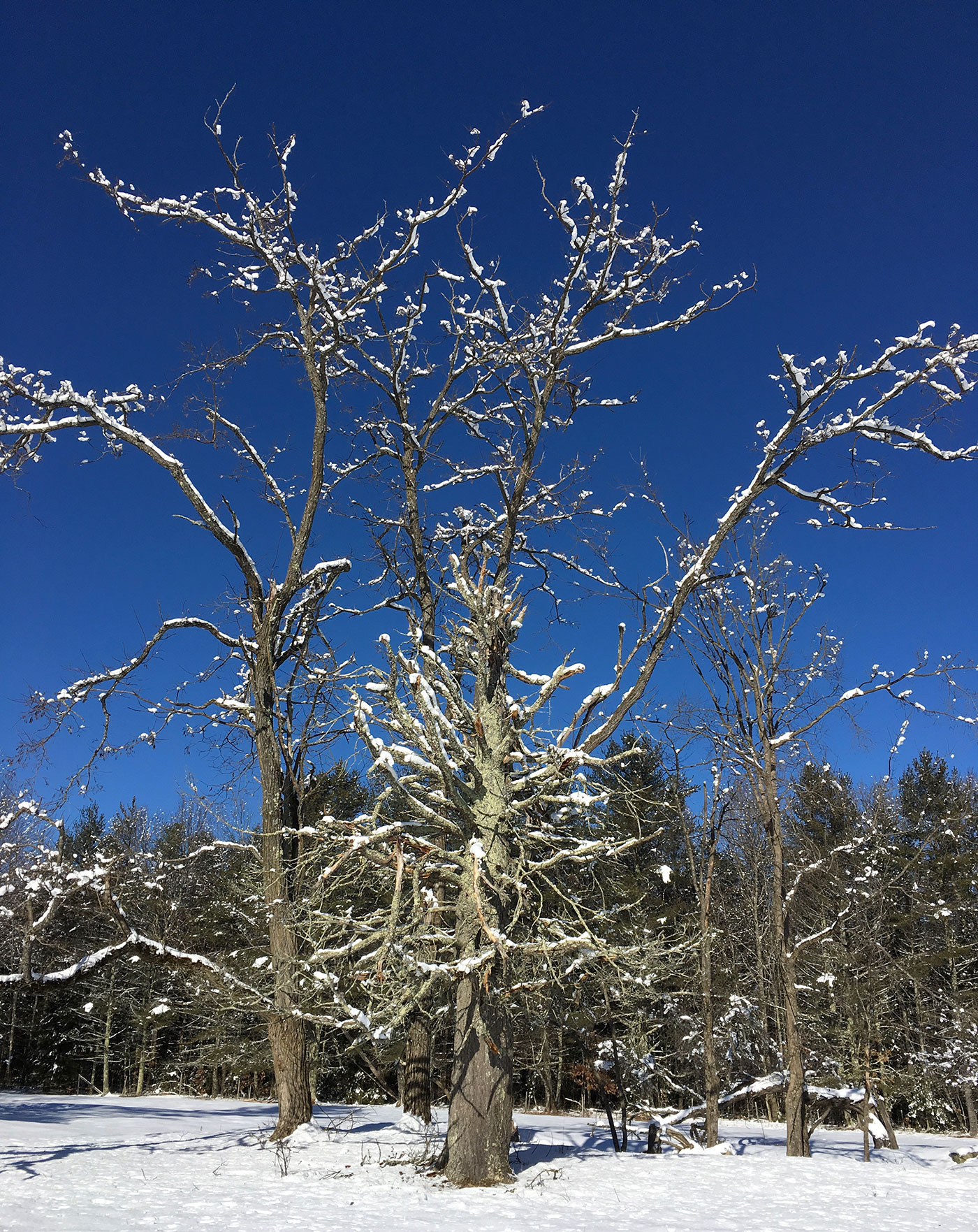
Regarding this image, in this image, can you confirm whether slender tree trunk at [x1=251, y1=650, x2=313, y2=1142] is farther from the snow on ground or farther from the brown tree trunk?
the brown tree trunk

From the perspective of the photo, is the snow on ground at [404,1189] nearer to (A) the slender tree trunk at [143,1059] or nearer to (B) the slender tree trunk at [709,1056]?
(B) the slender tree trunk at [709,1056]

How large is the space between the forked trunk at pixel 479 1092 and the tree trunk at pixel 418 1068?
12.7 ft

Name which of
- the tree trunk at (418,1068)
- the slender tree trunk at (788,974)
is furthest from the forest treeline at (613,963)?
the slender tree trunk at (788,974)

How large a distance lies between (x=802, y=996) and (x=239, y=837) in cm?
1304

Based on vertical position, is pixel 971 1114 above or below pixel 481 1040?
below

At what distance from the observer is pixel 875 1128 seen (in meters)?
13.7

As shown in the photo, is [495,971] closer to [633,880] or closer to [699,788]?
[699,788]

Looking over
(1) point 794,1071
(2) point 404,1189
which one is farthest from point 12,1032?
(1) point 794,1071

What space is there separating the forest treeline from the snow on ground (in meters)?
1.19

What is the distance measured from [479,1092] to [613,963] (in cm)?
169

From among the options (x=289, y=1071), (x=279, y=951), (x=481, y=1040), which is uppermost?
(x=279, y=951)

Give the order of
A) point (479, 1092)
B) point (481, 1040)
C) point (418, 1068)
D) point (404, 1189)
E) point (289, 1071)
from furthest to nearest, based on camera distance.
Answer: point (418, 1068) < point (289, 1071) < point (481, 1040) < point (479, 1092) < point (404, 1189)

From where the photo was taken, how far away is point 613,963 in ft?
22.7

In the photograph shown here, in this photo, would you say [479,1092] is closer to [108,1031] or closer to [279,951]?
[279,951]
